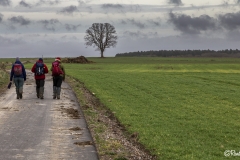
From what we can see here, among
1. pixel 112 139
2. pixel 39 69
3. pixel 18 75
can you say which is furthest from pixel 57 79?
pixel 112 139

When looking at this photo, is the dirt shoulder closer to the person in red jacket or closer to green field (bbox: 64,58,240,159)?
green field (bbox: 64,58,240,159)

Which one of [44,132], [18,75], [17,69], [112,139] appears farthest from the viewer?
[18,75]

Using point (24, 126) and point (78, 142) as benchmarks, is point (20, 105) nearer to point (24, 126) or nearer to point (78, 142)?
point (24, 126)

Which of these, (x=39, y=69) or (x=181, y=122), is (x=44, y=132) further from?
(x=39, y=69)

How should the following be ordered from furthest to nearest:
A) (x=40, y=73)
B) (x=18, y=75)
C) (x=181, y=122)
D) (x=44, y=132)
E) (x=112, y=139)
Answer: (x=40, y=73) → (x=18, y=75) → (x=181, y=122) → (x=44, y=132) → (x=112, y=139)

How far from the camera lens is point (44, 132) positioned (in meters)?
11.8

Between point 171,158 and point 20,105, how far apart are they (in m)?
10.5

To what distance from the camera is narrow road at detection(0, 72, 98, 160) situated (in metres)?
9.37

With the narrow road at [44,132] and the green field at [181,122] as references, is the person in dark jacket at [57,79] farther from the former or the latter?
the green field at [181,122]

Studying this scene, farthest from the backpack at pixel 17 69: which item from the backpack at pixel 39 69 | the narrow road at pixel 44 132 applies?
the narrow road at pixel 44 132

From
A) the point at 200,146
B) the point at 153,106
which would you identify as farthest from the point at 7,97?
the point at 200,146

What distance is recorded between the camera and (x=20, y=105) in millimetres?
17812

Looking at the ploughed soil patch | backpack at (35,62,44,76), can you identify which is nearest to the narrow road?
the ploughed soil patch

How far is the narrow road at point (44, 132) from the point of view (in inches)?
369
